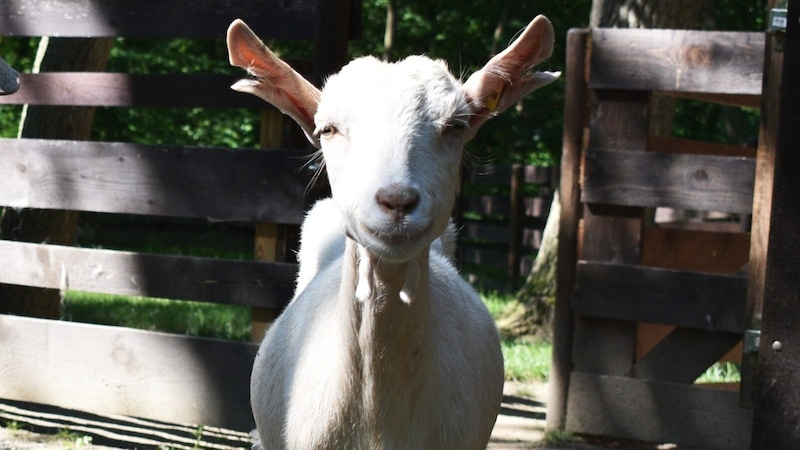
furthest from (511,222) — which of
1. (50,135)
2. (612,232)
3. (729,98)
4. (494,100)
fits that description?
(494,100)

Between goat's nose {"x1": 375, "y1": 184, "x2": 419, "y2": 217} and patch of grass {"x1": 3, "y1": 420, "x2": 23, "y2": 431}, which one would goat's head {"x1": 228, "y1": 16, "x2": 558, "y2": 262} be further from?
patch of grass {"x1": 3, "y1": 420, "x2": 23, "y2": 431}

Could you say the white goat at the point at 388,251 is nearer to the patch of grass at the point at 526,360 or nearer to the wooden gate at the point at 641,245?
the wooden gate at the point at 641,245

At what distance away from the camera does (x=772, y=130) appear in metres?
5.16

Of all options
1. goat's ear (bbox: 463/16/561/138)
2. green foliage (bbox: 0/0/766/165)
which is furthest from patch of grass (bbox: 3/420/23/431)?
green foliage (bbox: 0/0/766/165)

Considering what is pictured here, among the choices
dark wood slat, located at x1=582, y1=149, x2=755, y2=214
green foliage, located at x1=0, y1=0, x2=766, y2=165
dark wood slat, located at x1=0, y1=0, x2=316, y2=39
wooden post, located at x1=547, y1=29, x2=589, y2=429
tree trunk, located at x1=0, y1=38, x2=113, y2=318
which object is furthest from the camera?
green foliage, located at x1=0, y1=0, x2=766, y2=165

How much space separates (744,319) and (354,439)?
9.78 feet

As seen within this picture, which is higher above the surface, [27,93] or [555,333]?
[27,93]

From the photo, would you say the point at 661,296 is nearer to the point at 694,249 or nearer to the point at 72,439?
the point at 694,249

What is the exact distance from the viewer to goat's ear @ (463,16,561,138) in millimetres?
3176

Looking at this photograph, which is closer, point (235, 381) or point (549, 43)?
point (549, 43)

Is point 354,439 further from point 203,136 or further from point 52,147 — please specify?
point 203,136

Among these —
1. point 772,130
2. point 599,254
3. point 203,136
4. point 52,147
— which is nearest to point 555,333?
point 599,254

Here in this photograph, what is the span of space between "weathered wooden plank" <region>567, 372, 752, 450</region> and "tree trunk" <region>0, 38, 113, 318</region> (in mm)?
3518

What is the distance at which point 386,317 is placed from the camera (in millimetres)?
3152
